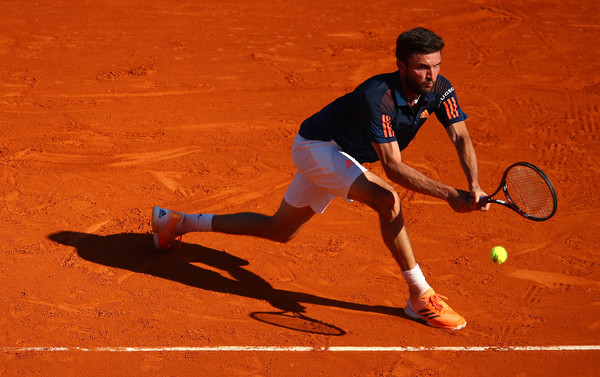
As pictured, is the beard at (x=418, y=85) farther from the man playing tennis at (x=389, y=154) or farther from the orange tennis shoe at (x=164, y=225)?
the orange tennis shoe at (x=164, y=225)

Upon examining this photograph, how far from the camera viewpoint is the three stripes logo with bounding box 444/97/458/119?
17.3ft

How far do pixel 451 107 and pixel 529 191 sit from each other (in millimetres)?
822

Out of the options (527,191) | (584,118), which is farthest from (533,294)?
(584,118)

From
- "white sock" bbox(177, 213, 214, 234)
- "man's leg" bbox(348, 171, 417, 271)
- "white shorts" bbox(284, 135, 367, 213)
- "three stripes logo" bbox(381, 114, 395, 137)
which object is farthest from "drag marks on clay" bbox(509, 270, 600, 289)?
"white sock" bbox(177, 213, 214, 234)

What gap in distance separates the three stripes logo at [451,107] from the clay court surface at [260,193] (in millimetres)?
1422

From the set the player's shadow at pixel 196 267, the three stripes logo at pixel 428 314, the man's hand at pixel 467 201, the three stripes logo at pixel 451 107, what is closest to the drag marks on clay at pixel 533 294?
the three stripes logo at pixel 428 314

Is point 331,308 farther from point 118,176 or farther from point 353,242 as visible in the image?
point 118,176

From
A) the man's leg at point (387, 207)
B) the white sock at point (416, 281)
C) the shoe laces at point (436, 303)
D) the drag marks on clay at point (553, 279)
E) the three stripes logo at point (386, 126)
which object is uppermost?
the three stripes logo at point (386, 126)

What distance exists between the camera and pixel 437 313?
528 cm

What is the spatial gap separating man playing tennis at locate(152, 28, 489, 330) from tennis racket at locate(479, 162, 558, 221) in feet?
0.86

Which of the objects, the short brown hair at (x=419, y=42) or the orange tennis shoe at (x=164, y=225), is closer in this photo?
the short brown hair at (x=419, y=42)

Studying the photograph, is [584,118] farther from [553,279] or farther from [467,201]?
[467,201]

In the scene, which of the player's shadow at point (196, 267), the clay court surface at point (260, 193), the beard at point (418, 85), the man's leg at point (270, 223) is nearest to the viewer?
the beard at point (418, 85)

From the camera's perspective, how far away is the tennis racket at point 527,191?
4.82m
